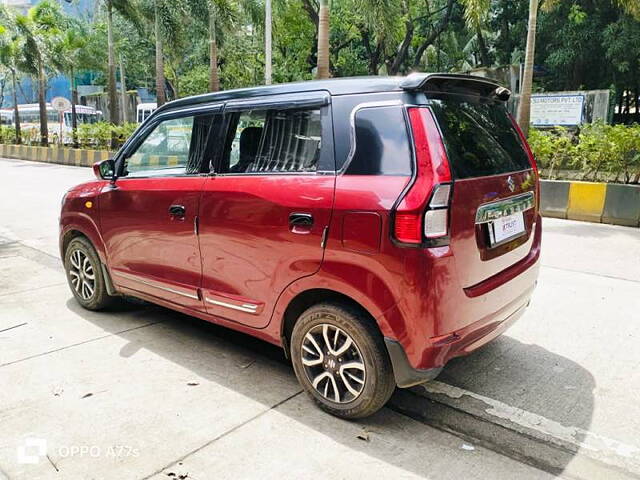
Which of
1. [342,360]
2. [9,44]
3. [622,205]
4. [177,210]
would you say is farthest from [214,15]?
[342,360]

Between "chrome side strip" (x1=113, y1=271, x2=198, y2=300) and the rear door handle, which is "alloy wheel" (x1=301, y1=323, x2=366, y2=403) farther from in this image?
"chrome side strip" (x1=113, y1=271, x2=198, y2=300)

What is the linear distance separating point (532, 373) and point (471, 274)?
1210 mm

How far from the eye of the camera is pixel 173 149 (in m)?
4.07

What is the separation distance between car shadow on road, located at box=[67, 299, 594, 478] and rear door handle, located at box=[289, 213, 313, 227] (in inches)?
42.4

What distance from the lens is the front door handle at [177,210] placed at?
3722 millimetres

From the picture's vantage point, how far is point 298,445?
9.21 ft

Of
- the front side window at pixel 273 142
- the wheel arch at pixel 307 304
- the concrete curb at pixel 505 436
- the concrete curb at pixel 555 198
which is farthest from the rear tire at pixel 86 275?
the concrete curb at pixel 555 198

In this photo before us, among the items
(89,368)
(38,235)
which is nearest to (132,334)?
(89,368)

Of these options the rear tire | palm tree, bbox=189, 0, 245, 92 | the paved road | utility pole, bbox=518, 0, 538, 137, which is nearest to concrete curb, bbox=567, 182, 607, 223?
utility pole, bbox=518, 0, 538, 137

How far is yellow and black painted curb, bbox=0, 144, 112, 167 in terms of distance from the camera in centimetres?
2180

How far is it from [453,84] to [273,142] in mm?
1100

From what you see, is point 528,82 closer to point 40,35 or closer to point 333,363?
point 333,363

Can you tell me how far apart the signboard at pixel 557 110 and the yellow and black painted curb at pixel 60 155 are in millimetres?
14975

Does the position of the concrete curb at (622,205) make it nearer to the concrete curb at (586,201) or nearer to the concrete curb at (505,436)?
the concrete curb at (586,201)
